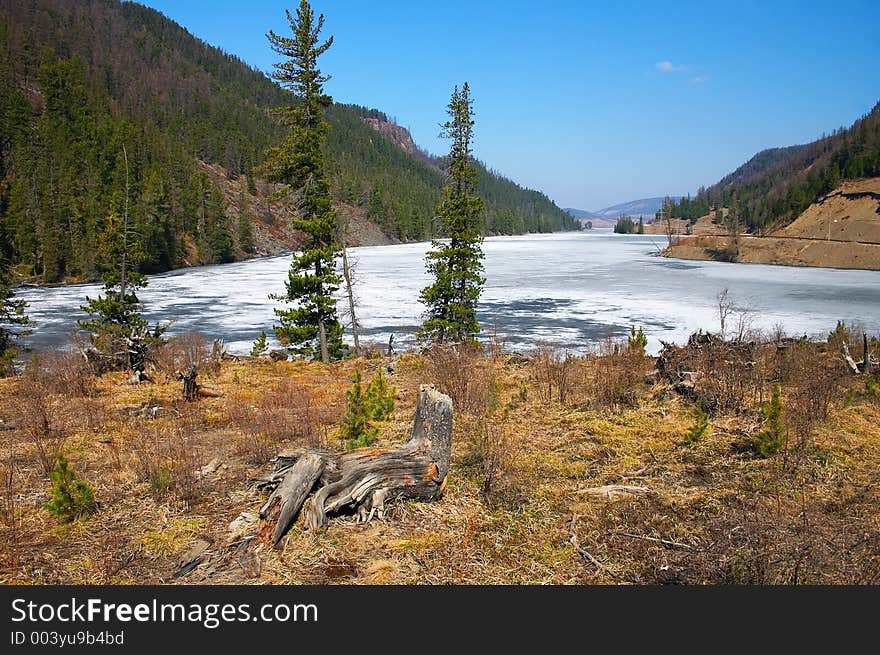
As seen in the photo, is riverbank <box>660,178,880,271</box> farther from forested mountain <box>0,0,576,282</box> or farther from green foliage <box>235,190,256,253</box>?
green foliage <box>235,190,256,253</box>

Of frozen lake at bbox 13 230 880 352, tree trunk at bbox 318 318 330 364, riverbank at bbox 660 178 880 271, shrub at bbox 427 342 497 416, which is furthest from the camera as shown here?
riverbank at bbox 660 178 880 271

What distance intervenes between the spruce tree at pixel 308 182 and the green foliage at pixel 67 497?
513 inches

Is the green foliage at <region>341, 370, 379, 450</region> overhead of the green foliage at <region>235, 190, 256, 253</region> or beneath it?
beneath

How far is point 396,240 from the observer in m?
120

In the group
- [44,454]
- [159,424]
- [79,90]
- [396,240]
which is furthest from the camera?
[396,240]

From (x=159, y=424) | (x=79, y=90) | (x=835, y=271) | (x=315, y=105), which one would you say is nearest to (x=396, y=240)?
(x=79, y=90)

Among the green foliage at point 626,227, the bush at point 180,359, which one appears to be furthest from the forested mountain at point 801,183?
the bush at point 180,359

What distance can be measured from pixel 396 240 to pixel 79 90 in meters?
61.1

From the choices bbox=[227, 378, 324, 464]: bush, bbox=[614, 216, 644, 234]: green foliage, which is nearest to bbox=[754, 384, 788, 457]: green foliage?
bbox=[227, 378, 324, 464]: bush

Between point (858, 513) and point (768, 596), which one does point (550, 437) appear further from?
point (768, 596)

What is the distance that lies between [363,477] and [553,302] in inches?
1190

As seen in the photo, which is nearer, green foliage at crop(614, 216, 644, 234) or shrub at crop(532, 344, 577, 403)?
shrub at crop(532, 344, 577, 403)

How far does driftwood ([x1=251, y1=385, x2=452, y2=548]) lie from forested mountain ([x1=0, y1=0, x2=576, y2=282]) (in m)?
15.0

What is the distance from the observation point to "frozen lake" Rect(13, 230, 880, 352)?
2508 cm
